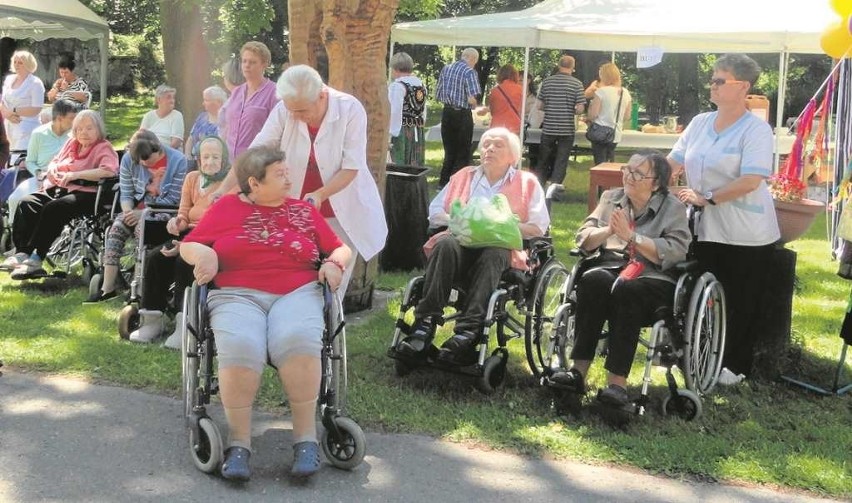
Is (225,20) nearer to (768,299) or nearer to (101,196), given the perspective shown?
(101,196)

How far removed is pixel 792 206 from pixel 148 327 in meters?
3.72

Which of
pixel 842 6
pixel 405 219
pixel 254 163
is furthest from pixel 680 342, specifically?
pixel 405 219

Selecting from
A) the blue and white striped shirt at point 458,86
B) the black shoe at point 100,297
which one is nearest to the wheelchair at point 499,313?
the black shoe at point 100,297

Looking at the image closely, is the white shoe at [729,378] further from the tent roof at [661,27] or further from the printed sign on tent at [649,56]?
the tent roof at [661,27]

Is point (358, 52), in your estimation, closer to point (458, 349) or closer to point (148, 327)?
point (148, 327)

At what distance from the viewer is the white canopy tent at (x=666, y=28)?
1095 centimetres

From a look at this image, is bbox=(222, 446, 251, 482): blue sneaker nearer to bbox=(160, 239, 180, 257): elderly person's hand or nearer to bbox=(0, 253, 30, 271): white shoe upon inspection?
bbox=(160, 239, 180, 257): elderly person's hand

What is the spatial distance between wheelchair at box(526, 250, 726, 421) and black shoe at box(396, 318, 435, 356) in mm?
545

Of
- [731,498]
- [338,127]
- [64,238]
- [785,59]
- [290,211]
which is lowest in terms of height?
[731,498]

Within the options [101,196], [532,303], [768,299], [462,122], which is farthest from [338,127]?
[462,122]

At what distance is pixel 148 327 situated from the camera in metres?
6.12

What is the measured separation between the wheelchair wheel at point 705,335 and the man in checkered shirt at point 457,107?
25.3 feet

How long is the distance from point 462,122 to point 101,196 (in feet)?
20.1

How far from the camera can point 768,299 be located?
5.53 m
